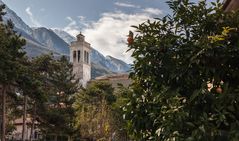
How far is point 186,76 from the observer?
18.1 feet

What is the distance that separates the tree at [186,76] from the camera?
506cm

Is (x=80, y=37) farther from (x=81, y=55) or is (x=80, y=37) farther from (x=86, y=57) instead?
(x=86, y=57)

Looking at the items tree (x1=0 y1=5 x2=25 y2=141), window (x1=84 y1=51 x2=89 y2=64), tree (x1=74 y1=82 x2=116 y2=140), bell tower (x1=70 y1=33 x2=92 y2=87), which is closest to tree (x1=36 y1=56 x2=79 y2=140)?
tree (x1=74 y1=82 x2=116 y2=140)

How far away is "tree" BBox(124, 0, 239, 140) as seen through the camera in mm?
5062

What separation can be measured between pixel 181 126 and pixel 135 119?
1.30 m

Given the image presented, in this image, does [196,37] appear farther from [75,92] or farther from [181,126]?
[75,92]

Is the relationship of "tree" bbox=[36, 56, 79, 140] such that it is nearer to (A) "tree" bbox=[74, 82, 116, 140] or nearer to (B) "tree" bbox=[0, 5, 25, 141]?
(A) "tree" bbox=[74, 82, 116, 140]

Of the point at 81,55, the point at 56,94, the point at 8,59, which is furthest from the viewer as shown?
the point at 81,55

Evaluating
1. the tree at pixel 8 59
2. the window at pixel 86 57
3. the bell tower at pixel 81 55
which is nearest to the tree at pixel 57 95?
the tree at pixel 8 59

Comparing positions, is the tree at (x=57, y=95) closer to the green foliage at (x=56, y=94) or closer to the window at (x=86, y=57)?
the green foliage at (x=56, y=94)

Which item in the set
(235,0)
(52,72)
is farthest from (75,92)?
(235,0)

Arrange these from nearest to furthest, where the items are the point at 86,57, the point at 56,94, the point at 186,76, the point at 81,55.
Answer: the point at 186,76 < the point at 56,94 < the point at 81,55 < the point at 86,57

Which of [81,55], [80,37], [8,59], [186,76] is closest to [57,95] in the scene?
[8,59]

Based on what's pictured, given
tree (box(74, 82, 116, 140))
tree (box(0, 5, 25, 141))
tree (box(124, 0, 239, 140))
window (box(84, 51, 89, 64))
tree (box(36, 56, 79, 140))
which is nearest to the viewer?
tree (box(124, 0, 239, 140))
